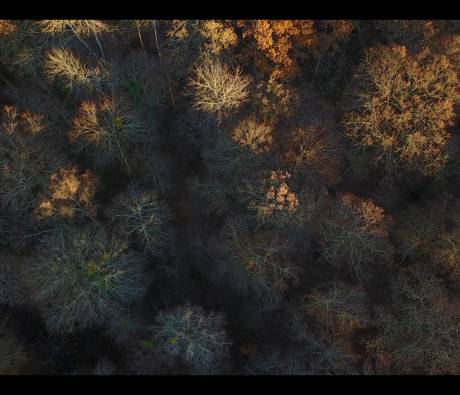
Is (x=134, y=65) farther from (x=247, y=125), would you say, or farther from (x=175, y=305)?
(x=175, y=305)

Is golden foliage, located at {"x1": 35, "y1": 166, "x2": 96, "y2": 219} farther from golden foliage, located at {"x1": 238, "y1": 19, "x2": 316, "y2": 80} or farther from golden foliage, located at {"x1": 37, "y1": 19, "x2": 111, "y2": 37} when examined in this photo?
golden foliage, located at {"x1": 238, "y1": 19, "x2": 316, "y2": 80}

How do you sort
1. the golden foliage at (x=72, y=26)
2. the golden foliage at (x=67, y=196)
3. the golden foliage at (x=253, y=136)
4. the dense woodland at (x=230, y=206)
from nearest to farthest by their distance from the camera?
the golden foliage at (x=67, y=196), the dense woodland at (x=230, y=206), the golden foliage at (x=253, y=136), the golden foliage at (x=72, y=26)

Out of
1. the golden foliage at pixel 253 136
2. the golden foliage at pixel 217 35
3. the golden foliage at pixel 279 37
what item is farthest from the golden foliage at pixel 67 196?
the golden foliage at pixel 279 37

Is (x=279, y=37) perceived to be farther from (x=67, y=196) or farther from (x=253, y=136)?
(x=67, y=196)

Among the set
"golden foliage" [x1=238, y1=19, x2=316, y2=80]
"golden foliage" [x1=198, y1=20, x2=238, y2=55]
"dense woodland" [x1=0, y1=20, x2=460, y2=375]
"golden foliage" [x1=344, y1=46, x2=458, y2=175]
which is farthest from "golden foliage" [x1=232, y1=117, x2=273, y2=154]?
"golden foliage" [x1=344, y1=46, x2=458, y2=175]

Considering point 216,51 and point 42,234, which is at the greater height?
point 216,51

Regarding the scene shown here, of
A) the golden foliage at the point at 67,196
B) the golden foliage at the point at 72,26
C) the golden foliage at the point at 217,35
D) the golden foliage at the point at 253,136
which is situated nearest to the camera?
the golden foliage at the point at 67,196

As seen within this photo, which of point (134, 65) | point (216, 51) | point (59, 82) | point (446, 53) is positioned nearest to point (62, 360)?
point (59, 82)

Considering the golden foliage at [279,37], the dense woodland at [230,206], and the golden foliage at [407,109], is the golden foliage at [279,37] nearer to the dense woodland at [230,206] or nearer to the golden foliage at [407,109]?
the dense woodland at [230,206]
